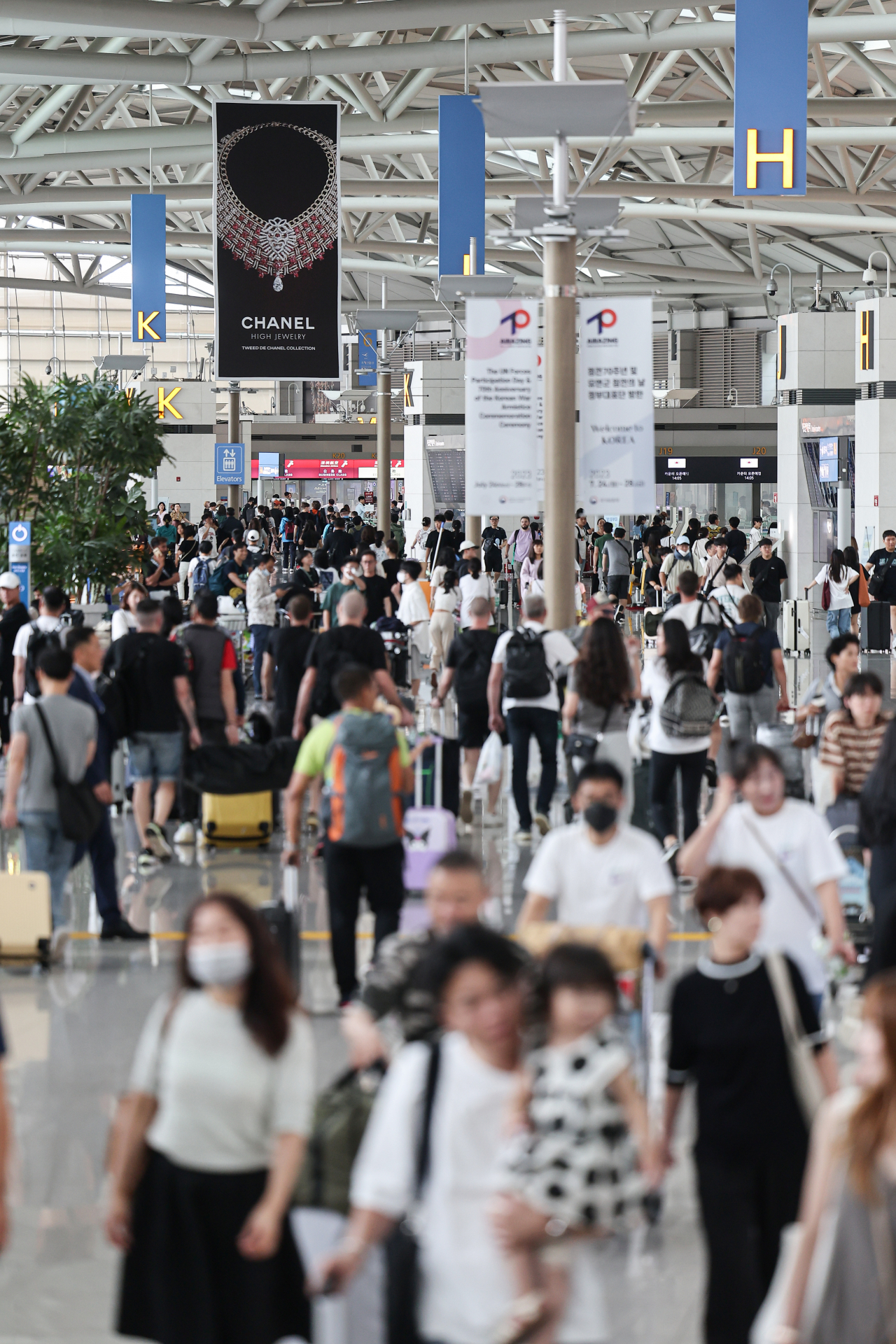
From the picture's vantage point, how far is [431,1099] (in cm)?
342

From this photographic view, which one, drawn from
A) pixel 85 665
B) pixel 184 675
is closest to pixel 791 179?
pixel 184 675

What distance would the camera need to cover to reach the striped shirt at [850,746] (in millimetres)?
7250

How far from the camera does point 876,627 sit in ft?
69.2

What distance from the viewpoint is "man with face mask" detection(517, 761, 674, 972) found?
5188mm

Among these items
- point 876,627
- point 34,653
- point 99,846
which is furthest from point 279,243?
point 99,846

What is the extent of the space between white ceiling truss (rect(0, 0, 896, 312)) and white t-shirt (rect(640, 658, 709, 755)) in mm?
9423

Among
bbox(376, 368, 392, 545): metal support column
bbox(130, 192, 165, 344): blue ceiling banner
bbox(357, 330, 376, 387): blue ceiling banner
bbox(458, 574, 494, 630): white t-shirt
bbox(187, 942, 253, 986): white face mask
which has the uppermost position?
bbox(357, 330, 376, 387): blue ceiling banner

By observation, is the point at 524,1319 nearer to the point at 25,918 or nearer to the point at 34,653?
the point at 25,918

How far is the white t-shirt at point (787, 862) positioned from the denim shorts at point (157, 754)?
509 cm

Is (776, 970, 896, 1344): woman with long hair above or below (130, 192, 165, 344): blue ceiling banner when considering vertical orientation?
below

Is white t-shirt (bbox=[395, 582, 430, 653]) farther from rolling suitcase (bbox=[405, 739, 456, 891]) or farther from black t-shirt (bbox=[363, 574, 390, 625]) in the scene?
rolling suitcase (bbox=[405, 739, 456, 891])

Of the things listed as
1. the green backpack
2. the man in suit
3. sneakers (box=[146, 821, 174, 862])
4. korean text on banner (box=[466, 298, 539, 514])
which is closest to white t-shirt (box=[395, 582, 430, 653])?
korean text on banner (box=[466, 298, 539, 514])

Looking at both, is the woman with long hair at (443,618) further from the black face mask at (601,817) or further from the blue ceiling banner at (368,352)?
the blue ceiling banner at (368,352)

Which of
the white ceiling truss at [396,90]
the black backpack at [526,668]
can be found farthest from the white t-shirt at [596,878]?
the white ceiling truss at [396,90]
